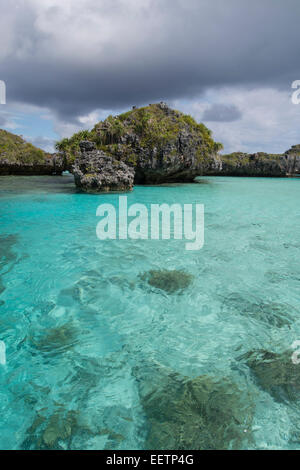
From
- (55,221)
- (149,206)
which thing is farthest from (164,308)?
(149,206)

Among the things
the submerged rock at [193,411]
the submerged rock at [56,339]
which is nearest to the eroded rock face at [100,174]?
the submerged rock at [56,339]

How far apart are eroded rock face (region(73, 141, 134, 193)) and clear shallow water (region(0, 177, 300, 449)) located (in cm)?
1508

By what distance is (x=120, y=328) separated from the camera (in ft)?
14.3

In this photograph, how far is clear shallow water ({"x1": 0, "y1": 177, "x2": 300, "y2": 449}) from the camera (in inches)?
109

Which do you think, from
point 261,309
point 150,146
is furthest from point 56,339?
point 150,146

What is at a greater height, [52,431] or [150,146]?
[150,146]

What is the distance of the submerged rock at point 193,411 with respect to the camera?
8.36ft

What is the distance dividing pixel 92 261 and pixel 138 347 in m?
3.79

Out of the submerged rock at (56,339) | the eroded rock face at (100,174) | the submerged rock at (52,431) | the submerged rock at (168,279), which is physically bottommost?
the submerged rock at (52,431)

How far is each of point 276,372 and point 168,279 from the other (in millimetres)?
3141

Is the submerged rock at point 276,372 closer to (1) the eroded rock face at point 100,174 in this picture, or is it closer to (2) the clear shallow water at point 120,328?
(2) the clear shallow water at point 120,328

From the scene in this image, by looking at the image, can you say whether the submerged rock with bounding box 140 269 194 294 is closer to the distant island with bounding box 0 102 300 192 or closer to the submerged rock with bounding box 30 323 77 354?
the submerged rock with bounding box 30 323 77 354

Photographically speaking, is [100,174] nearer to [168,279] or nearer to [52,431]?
[168,279]

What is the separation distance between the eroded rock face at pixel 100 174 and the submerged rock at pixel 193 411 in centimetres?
2133
